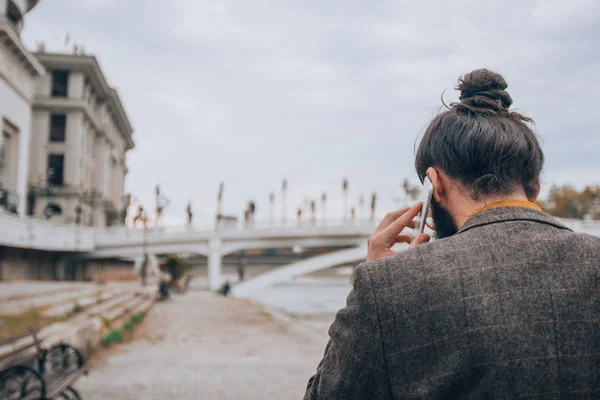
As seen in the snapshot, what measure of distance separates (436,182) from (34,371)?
500 cm

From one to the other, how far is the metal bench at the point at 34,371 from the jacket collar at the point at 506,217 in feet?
16.3

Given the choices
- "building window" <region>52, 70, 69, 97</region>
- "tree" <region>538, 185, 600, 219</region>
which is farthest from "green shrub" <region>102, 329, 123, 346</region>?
"tree" <region>538, 185, 600, 219</region>

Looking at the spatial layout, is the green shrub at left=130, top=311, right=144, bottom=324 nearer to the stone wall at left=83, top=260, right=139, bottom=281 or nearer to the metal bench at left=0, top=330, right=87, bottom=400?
the metal bench at left=0, top=330, right=87, bottom=400

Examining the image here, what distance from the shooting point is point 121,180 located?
8162 cm

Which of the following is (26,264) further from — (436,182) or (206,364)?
(436,182)

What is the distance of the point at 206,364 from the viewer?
1097 centimetres

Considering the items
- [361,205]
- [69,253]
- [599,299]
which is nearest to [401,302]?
[599,299]

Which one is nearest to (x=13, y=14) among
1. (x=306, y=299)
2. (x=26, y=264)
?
(x=26, y=264)

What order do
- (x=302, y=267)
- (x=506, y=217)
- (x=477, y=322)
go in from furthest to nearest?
(x=302, y=267)
(x=506, y=217)
(x=477, y=322)

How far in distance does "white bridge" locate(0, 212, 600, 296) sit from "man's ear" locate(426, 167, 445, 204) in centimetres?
3882

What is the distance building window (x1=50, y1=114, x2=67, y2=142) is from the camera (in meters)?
54.5

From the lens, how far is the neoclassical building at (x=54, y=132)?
32.7 m

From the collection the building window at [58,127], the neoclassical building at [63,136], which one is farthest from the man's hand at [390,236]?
the building window at [58,127]

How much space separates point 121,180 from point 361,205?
136 ft
